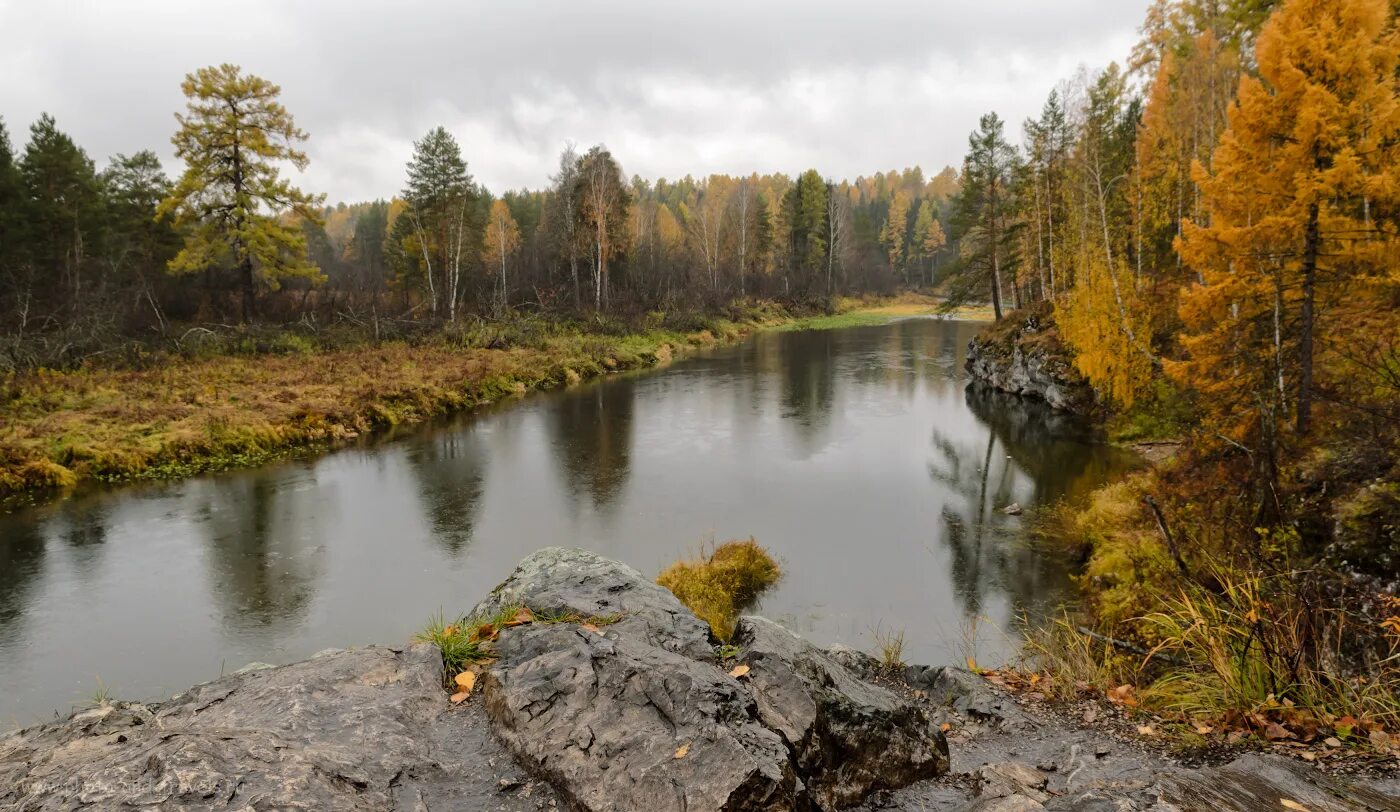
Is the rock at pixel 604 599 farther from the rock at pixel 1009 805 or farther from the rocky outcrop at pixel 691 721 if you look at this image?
the rock at pixel 1009 805

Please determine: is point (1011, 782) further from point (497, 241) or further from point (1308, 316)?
point (497, 241)

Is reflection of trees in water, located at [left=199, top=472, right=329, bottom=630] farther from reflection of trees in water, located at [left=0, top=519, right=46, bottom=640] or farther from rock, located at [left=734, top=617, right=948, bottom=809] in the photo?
rock, located at [left=734, top=617, right=948, bottom=809]

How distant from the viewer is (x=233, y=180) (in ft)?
93.9

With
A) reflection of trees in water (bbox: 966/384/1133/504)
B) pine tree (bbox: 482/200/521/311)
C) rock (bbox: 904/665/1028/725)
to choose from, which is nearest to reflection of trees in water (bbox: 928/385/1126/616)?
reflection of trees in water (bbox: 966/384/1133/504)

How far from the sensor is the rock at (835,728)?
4.00 metres

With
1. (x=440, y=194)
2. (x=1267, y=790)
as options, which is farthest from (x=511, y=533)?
(x=440, y=194)

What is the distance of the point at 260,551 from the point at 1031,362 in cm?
2515

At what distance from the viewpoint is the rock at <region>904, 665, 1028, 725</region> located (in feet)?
18.0

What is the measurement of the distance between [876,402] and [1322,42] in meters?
17.2

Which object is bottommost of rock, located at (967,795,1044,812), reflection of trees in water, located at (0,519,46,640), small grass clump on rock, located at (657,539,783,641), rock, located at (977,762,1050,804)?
small grass clump on rock, located at (657,539,783,641)

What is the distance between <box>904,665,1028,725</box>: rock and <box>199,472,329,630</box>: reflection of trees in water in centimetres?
849

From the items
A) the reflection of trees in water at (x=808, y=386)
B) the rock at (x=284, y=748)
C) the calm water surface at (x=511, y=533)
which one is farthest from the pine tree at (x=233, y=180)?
the rock at (x=284, y=748)

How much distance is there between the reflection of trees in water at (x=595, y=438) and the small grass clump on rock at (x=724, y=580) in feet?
13.7

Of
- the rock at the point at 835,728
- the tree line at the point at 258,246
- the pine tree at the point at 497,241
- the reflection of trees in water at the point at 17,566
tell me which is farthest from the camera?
the pine tree at the point at 497,241
